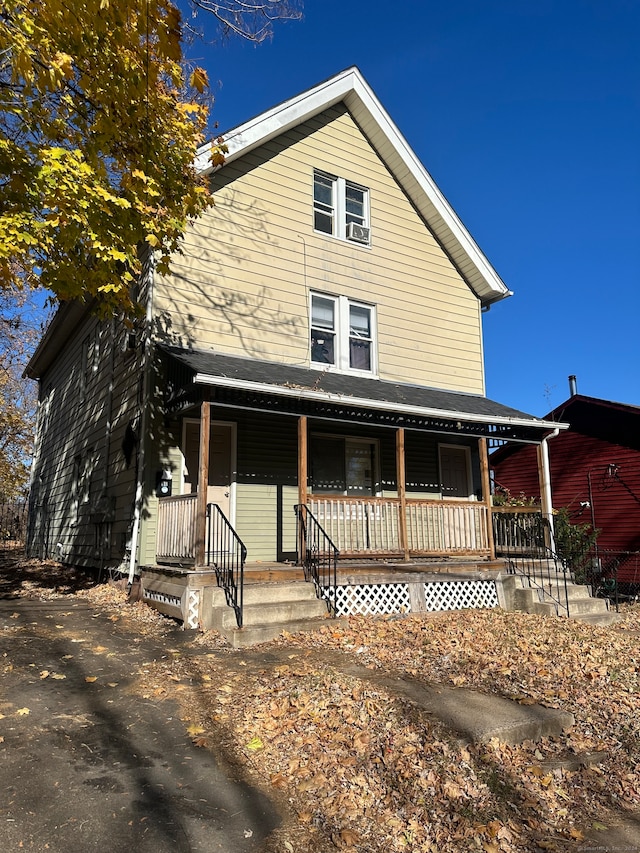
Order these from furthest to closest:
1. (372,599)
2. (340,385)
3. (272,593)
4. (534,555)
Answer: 1. (534,555)
2. (340,385)
3. (372,599)
4. (272,593)

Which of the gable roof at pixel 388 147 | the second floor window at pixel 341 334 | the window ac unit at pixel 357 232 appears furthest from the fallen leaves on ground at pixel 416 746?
the gable roof at pixel 388 147

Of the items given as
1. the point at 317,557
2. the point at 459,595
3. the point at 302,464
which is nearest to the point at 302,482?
the point at 302,464

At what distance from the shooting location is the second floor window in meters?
13.5

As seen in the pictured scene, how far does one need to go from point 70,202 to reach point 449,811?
698 cm

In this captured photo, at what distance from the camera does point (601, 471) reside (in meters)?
17.8

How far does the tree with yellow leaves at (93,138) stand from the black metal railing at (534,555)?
877 centimetres

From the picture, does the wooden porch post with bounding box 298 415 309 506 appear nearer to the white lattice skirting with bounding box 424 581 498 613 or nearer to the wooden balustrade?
the wooden balustrade

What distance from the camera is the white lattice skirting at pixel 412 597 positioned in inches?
387

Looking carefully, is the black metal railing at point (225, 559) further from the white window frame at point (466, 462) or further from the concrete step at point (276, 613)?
the white window frame at point (466, 462)

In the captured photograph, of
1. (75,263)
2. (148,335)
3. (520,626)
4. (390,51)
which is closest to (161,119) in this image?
(75,263)

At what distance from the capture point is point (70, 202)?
6.97 m

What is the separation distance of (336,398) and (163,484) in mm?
3348

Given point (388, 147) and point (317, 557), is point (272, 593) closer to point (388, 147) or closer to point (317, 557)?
point (317, 557)

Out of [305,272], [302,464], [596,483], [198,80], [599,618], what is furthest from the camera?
[596,483]
